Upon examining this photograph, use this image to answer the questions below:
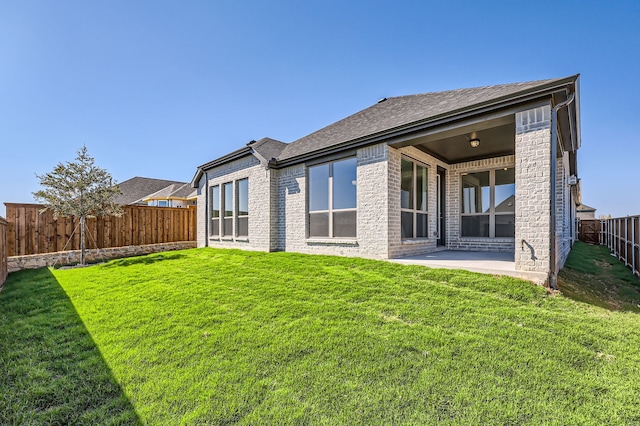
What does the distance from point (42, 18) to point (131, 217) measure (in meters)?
7.03

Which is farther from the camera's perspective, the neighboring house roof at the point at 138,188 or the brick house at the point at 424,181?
the neighboring house roof at the point at 138,188

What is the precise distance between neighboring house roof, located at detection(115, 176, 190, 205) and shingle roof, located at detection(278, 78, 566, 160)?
22489mm

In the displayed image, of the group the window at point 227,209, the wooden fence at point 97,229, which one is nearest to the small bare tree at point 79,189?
the wooden fence at point 97,229

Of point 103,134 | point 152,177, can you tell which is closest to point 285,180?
point 103,134

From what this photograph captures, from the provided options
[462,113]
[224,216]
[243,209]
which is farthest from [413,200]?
[224,216]

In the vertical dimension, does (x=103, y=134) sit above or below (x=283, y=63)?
below

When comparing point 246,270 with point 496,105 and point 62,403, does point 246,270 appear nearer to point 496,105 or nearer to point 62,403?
point 62,403

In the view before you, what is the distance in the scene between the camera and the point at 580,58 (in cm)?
891

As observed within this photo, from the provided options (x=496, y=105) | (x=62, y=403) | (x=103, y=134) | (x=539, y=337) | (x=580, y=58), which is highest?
(x=580, y=58)

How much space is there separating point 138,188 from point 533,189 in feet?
105

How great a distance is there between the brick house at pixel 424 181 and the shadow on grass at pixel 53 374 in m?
5.80

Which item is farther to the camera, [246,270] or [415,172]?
[415,172]

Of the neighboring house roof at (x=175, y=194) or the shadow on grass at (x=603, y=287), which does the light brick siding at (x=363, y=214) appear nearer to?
the shadow on grass at (x=603, y=287)

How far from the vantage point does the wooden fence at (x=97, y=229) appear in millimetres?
9047
